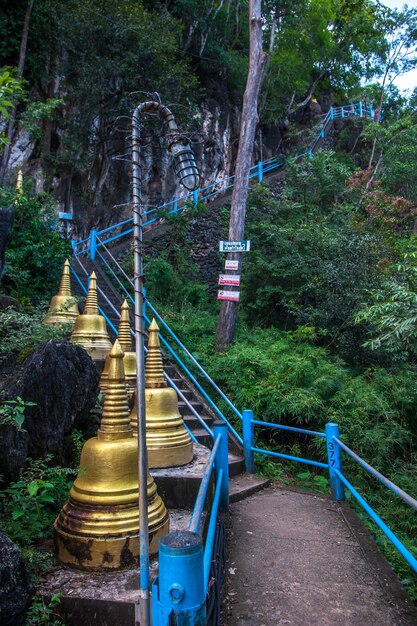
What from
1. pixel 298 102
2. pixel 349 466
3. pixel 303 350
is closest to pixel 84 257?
pixel 303 350

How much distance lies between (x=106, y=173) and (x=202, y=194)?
14.4ft

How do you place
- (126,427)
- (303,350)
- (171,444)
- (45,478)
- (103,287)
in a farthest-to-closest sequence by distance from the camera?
(103,287) → (303,350) → (171,444) → (45,478) → (126,427)

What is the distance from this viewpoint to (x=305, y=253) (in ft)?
37.7

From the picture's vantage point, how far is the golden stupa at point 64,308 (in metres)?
6.51

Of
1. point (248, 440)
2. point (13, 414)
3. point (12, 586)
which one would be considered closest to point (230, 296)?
point (248, 440)

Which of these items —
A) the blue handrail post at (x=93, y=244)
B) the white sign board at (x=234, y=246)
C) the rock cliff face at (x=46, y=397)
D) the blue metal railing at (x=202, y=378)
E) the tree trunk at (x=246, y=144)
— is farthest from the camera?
the blue handrail post at (x=93, y=244)

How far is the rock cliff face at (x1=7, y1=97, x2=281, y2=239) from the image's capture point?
1241 centimetres

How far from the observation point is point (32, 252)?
8.80 metres

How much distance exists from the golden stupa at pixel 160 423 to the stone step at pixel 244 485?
4.59 ft

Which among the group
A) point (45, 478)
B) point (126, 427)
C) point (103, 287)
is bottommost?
point (45, 478)

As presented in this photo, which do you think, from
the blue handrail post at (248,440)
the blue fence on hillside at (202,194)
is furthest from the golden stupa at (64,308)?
the blue handrail post at (248,440)

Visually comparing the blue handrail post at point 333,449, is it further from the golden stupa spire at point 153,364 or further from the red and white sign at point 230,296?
the red and white sign at point 230,296

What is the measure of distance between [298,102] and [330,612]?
23.8 metres

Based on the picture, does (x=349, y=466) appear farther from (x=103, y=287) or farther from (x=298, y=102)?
(x=298, y=102)
